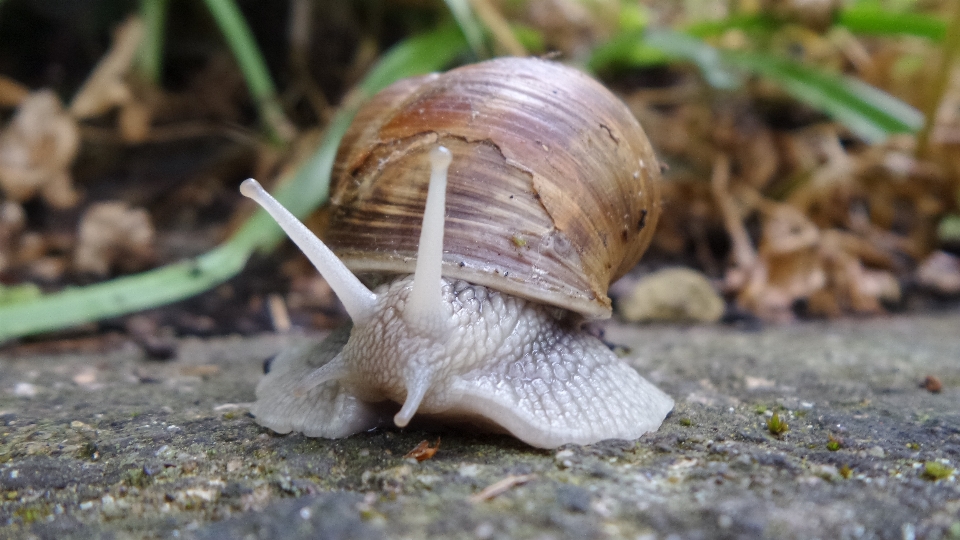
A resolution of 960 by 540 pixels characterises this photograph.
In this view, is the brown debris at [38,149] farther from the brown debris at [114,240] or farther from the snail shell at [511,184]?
the snail shell at [511,184]

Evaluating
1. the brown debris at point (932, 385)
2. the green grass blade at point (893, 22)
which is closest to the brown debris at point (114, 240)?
the brown debris at point (932, 385)

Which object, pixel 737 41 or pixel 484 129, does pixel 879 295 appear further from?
pixel 484 129

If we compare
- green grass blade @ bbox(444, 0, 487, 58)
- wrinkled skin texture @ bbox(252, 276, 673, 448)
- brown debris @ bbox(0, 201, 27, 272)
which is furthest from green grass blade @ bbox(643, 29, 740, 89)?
brown debris @ bbox(0, 201, 27, 272)

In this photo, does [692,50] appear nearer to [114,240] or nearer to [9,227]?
[114,240]

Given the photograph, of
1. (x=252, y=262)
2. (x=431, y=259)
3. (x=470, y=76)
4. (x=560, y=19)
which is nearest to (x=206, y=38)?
(x=252, y=262)

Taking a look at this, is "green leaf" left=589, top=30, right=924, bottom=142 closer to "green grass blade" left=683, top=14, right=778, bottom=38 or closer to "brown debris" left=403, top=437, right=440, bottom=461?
"green grass blade" left=683, top=14, right=778, bottom=38
